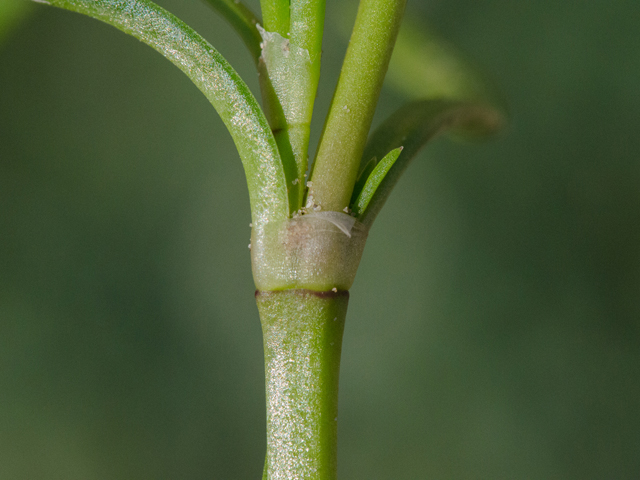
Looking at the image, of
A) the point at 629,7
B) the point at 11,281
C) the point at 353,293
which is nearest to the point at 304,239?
the point at 353,293

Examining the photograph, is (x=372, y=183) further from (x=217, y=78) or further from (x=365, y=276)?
(x=365, y=276)

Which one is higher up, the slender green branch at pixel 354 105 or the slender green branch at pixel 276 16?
the slender green branch at pixel 276 16

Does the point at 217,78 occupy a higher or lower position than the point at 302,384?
higher

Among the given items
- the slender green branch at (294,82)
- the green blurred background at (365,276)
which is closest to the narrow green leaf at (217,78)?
the slender green branch at (294,82)

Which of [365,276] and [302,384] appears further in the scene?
[365,276]

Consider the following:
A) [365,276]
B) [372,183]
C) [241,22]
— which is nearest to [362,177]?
[372,183]

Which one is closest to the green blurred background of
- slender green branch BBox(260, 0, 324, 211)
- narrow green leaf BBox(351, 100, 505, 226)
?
narrow green leaf BBox(351, 100, 505, 226)

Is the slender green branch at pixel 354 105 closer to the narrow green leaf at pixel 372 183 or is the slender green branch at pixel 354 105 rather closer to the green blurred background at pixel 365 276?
the narrow green leaf at pixel 372 183

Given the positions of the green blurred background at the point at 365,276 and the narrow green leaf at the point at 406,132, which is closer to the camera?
the narrow green leaf at the point at 406,132

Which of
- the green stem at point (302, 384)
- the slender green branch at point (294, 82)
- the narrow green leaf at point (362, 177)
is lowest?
the green stem at point (302, 384)
